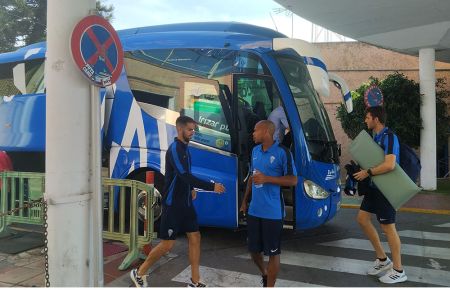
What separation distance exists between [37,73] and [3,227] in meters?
2.77

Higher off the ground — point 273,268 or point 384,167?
point 384,167

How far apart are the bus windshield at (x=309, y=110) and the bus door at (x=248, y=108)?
0.32m

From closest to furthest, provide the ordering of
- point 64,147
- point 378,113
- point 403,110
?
point 64,147 < point 378,113 < point 403,110

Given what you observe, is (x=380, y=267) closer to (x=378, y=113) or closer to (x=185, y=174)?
(x=378, y=113)

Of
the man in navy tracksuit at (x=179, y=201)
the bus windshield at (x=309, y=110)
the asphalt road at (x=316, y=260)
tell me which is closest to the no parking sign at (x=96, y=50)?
the man in navy tracksuit at (x=179, y=201)

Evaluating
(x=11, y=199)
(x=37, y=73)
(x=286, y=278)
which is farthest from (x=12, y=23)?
(x=286, y=278)

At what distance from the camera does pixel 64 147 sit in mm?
3811

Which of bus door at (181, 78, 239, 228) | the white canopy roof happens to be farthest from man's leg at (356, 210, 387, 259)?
the white canopy roof

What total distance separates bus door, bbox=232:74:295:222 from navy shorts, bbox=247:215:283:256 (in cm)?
169

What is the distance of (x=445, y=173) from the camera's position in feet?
58.2

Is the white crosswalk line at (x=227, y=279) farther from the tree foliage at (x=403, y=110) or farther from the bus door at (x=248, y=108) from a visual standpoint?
the tree foliage at (x=403, y=110)

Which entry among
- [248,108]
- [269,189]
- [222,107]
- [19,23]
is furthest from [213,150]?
[19,23]

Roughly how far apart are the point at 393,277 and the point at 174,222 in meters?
2.47

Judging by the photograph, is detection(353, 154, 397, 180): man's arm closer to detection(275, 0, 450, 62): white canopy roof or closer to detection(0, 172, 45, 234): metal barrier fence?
detection(0, 172, 45, 234): metal barrier fence
